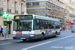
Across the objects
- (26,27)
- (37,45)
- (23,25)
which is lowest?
(37,45)

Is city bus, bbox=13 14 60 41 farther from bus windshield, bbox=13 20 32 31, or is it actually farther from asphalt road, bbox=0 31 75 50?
asphalt road, bbox=0 31 75 50

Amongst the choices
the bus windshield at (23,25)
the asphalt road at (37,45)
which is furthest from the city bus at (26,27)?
the asphalt road at (37,45)

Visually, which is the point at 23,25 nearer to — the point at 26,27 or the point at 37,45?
the point at 26,27

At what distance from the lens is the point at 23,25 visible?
57.9 ft

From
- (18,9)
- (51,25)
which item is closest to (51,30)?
(51,25)

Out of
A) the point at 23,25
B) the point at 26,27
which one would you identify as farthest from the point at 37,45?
the point at 23,25

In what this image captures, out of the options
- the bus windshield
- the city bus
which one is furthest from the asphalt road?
the bus windshield

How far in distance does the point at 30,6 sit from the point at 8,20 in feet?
A: 56.6

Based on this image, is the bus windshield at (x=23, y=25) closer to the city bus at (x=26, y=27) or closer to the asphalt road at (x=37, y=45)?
the city bus at (x=26, y=27)

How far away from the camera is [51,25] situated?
78.5 ft

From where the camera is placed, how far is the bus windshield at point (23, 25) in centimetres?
1755

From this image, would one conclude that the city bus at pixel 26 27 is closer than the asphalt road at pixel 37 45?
No

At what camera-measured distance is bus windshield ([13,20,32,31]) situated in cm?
1755

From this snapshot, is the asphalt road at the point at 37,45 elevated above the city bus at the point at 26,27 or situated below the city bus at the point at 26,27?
below
